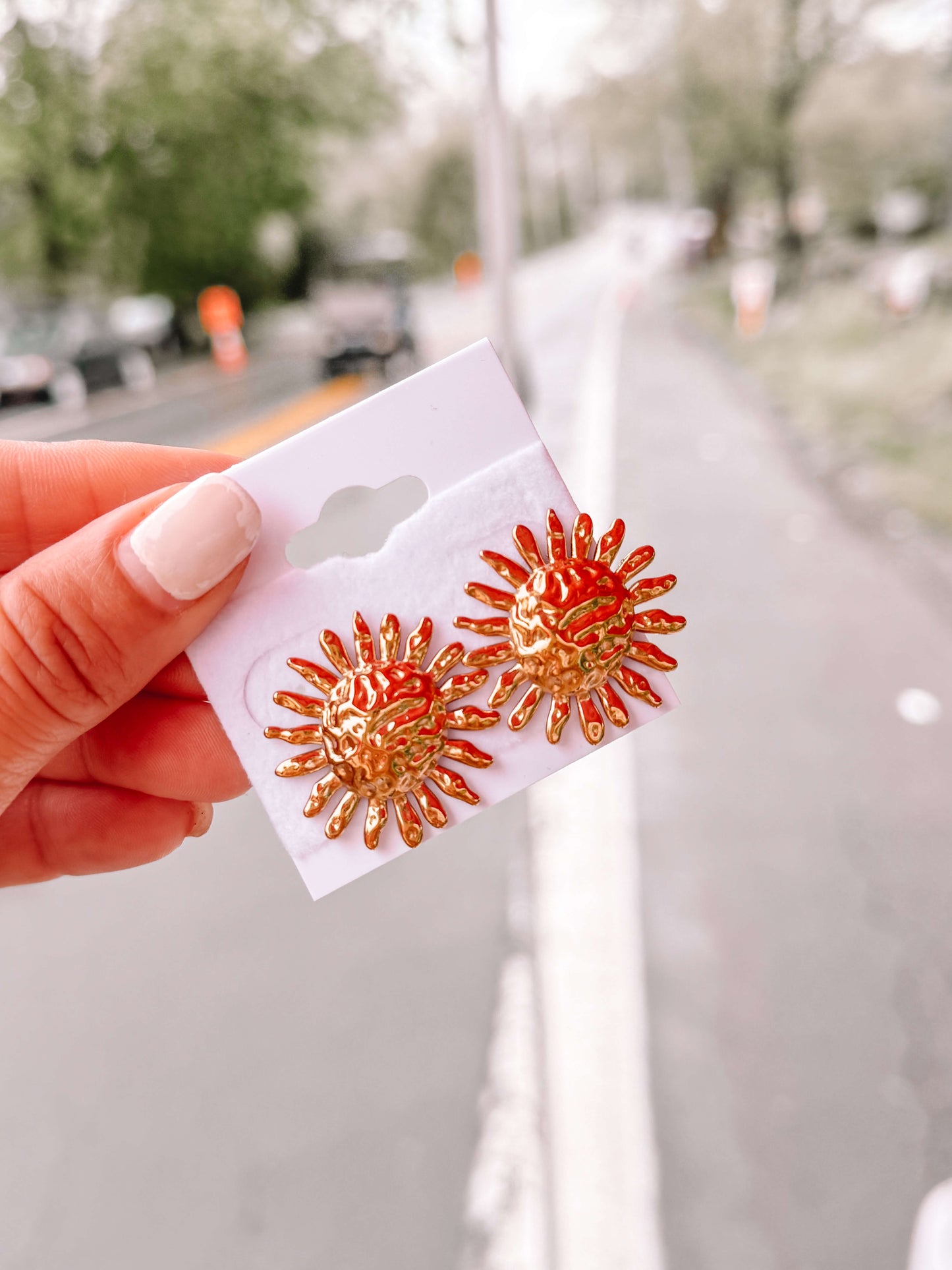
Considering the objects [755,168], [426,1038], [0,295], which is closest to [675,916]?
[426,1038]

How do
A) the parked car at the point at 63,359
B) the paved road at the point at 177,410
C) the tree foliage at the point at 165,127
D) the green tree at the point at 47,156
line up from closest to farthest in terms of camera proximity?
the green tree at the point at 47,156 < the tree foliage at the point at 165,127 < the paved road at the point at 177,410 < the parked car at the point at 63,359

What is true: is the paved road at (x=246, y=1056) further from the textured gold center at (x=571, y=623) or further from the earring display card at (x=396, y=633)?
the textured gold center at (x=571, y=623)

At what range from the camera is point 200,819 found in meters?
1.16

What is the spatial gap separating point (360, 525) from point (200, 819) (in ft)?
1.41

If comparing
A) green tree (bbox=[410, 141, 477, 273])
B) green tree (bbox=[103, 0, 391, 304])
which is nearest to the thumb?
green tree (bbox=[103, 0, 391, 304])

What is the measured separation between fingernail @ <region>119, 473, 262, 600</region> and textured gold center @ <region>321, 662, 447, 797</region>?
14cm

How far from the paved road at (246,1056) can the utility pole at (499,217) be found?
360 centimetres

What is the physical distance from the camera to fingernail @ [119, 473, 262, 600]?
2.43 feet

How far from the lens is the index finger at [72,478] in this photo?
95cm

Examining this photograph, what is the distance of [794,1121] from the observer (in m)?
1.45

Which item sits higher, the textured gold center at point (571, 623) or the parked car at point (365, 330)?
the parked car at point (365, 330)

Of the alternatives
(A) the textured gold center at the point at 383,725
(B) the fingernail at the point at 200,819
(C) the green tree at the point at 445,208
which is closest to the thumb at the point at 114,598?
(A) the textured gold center at the point at 383,725

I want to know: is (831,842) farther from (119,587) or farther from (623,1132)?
(119,587)

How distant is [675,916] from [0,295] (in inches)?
386
